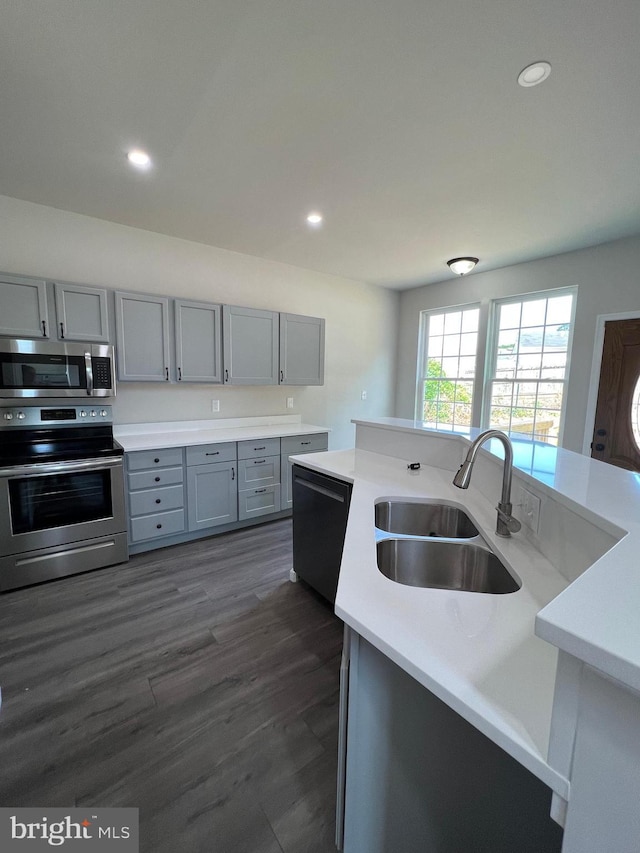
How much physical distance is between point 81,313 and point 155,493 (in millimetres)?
1484

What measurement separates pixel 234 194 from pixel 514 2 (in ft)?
6.07

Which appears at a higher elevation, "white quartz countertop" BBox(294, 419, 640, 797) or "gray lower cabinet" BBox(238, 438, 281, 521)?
"white quartz countertop" BBox(294, 419, 640, 797)

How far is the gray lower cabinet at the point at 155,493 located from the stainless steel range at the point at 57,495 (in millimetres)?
111

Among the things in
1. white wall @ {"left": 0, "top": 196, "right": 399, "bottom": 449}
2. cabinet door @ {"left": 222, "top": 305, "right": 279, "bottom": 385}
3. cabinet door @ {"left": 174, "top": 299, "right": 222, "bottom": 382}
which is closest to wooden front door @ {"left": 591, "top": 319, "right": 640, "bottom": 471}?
white wall @ {"left": 0, "top": 196, "right": 399, "bottom": 449}

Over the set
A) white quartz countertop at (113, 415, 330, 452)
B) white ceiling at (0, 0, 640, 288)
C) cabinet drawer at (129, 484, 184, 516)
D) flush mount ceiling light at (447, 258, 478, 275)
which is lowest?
cabinet drawer at (129, 484, 184, 516)

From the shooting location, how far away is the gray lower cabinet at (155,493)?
2.86 metres

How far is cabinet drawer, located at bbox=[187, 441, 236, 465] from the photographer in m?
3.09

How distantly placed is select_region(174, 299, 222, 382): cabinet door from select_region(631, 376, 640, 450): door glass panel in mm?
3771

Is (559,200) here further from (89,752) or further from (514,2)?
(89,752)

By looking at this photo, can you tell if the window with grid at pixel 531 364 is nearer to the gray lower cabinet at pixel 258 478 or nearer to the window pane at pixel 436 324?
the window pane at pixel 436 324

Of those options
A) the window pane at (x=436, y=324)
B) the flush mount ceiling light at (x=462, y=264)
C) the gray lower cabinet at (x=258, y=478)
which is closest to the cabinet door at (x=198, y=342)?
the gray lower cabinet at (x=258, y=478)

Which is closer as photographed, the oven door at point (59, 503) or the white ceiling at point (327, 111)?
the white ceiling at point (327, 111)

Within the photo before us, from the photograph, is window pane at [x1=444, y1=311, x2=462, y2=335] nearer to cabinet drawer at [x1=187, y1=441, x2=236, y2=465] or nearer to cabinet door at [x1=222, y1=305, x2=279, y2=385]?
cabinet door at [x1=222, y1=305, x2=279, y2=385]
